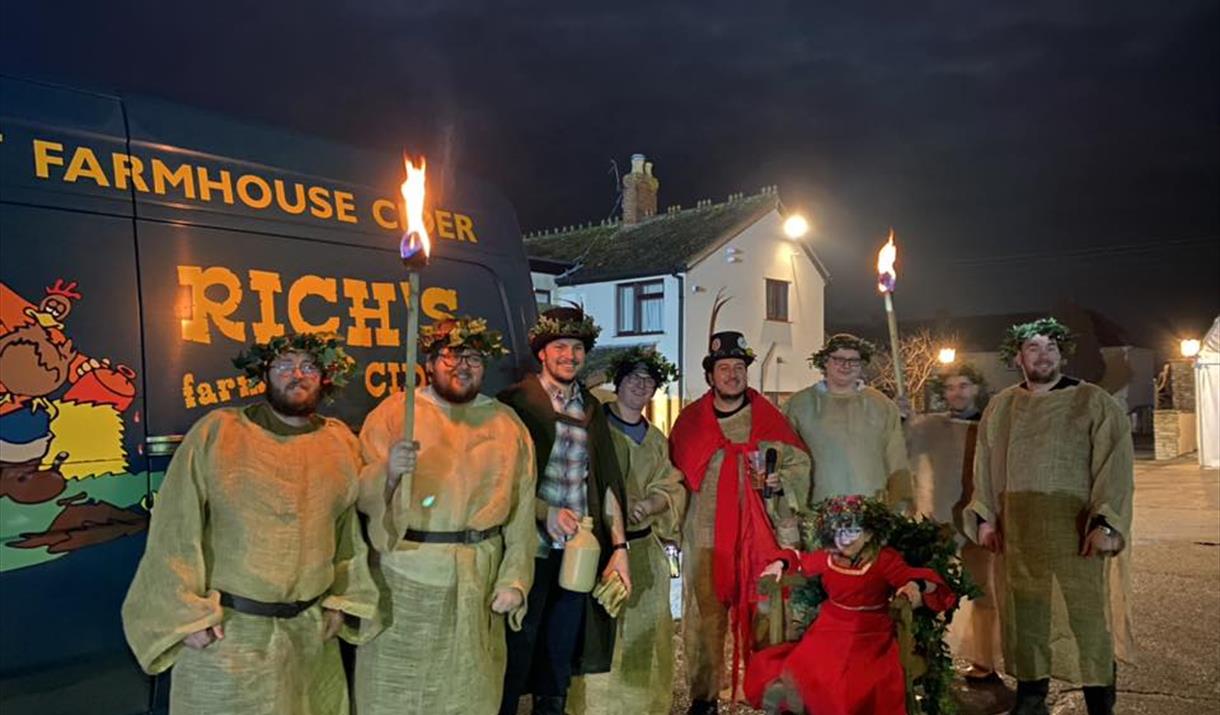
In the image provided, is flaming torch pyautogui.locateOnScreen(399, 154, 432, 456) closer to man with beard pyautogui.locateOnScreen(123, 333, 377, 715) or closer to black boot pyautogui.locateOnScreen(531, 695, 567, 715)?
man with beard pyautogui.locateOnScreen(123, 333, 377, 715)

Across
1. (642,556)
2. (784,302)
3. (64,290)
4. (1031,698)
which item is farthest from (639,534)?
(784,302)

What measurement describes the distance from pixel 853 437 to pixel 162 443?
3.46 meters

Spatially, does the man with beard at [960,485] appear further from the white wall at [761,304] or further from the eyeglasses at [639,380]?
the white wall at [761,304]

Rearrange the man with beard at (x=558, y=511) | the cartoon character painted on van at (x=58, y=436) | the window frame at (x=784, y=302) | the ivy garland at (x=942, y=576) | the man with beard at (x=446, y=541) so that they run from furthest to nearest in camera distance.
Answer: the window frame at (x=784, y=302) → the ivy garland at (x=942, y=576) → the man with beard at (x=558, y=511) → the man with beard at (x=446, y=541) → the cartoon character painted on van at (x=58, y=436)

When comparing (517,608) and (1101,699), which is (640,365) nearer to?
(517,608)

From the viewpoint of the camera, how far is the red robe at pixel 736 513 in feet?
16.1

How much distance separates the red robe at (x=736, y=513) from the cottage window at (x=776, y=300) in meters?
20.3

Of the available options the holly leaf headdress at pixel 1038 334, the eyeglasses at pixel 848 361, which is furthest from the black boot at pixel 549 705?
the holly leaf headdress at pixel 1038 334

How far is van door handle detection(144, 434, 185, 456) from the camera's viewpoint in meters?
3.13

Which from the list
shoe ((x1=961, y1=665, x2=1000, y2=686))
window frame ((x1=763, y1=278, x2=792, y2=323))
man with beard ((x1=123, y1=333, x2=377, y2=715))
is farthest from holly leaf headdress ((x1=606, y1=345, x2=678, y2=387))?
window frame ((x1=763, y1=278, x2=792, y2=323))

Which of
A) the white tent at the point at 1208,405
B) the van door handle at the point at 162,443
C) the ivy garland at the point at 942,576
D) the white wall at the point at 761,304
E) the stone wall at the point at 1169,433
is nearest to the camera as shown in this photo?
the van door handle at the point at 162,443

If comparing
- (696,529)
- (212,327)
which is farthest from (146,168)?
(696,529)

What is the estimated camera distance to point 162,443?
316 cm

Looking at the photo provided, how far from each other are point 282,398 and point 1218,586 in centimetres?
834
